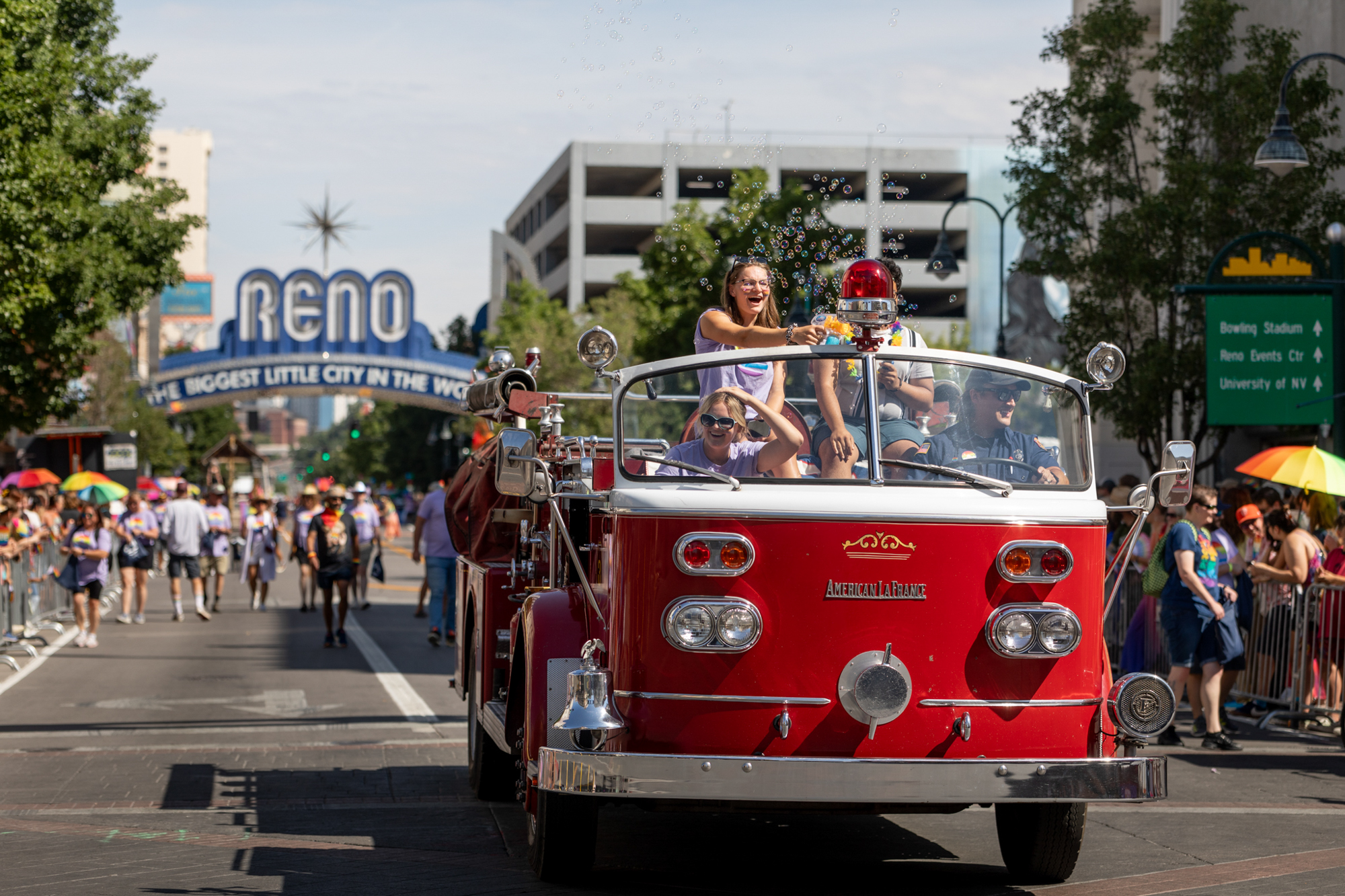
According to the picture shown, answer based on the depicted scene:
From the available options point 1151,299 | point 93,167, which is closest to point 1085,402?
point 1151,299

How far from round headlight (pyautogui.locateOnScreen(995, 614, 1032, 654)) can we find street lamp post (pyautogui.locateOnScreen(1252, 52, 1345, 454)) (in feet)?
43.6

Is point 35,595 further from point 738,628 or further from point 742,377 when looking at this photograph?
point 738,628

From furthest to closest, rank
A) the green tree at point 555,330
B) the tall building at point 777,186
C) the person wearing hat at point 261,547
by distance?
the tall building at point 777,186 → the green tree at point 555,330 → the person wearing hat at point 261,547

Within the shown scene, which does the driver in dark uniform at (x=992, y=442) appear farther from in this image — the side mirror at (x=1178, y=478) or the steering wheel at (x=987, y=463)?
the side mirror at (x=1178, y=478)

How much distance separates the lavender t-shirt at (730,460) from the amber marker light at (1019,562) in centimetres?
101

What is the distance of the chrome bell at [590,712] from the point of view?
616cm

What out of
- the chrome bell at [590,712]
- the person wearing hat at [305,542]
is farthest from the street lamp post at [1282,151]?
the chrome bell at [590,712]

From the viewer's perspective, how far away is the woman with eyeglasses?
20.0 metres

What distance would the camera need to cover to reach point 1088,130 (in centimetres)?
2575

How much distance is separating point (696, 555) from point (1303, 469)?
9643 millimetres

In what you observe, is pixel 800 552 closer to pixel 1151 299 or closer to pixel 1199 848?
pixel 1199 848

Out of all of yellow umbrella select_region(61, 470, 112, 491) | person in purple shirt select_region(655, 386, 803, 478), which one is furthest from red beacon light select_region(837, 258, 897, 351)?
yellow umbrella select_region(61, 470, 112, 491)

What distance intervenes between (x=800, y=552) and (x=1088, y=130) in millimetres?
21116

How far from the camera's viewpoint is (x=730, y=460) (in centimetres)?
654
